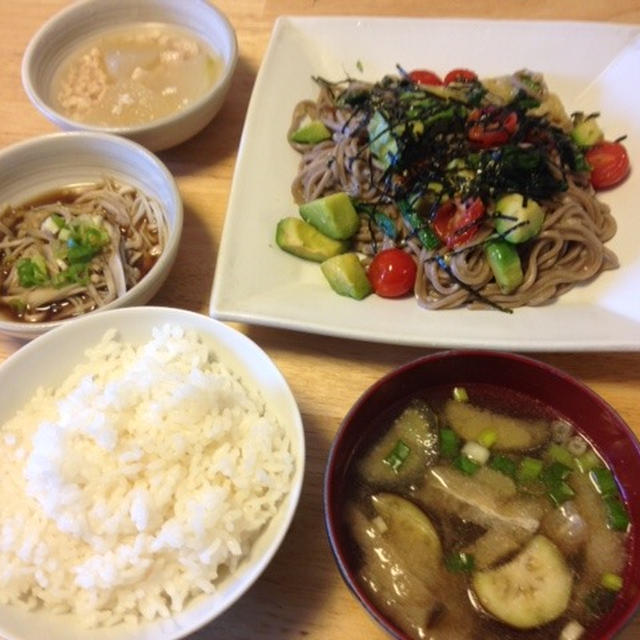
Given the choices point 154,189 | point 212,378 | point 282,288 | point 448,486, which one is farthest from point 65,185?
point 448,486

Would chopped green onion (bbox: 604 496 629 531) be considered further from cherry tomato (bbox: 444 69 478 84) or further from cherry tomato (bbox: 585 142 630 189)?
cherry tomato (bbox: 444 69 478 84)

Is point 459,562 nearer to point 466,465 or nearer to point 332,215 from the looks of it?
point 466,465

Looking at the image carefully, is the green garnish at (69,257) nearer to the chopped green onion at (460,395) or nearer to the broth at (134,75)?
the broth at (134,75)

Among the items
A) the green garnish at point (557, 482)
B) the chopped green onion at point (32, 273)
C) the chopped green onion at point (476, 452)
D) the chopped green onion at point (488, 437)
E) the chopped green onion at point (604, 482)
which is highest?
the chopped green onion at point (604, 482)

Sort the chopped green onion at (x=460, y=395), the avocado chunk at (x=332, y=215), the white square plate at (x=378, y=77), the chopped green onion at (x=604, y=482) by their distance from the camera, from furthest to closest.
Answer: the avocado chunk at (x=332, y=215)
the white square plate at (x=378, y=77)
the chopped green onion at (x=460, y=395)
the chopped green onion at (x=604, y=482)

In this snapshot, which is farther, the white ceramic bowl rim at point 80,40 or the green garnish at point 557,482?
the white ceramic bowl rim at point 80,40

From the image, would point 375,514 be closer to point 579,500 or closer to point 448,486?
point 448,486

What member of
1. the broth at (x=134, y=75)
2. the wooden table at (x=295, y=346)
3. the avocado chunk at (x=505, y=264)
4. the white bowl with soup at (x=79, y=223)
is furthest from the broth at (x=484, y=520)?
Answer: the broth at (x=134, y=75)
